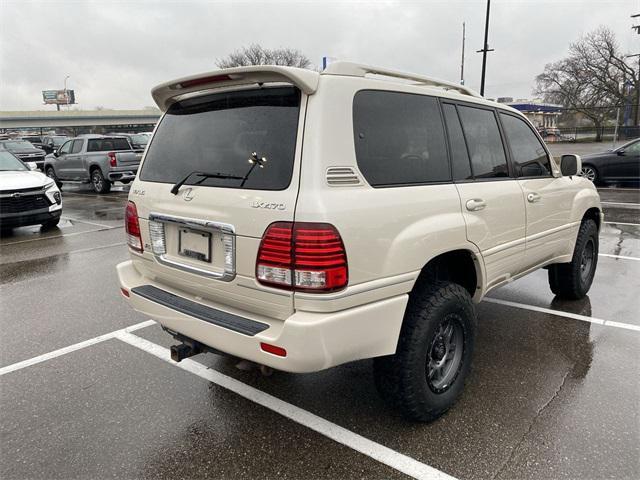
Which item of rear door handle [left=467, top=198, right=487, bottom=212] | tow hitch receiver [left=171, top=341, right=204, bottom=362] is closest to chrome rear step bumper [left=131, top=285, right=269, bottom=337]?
tow hitch receiver [left=171, top=341, right=204, bottom=362]

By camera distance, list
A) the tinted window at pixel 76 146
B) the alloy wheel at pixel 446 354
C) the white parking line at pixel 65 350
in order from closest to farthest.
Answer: the alloy wheel at pixel 446 354 → the white parking line at pixel 65 350 → the tinted window at pixel 76 146

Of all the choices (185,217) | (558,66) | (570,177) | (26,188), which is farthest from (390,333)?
(558,66)

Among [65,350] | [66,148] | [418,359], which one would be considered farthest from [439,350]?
[66,148]

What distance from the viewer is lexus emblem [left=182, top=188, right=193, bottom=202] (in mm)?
2652

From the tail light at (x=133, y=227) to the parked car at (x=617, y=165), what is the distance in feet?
44.8

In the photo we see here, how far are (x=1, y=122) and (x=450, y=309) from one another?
278ft

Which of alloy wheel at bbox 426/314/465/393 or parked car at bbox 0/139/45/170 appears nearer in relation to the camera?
alloy wheel at bbox 426/314/465/393

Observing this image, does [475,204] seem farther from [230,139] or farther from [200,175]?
[200,175]

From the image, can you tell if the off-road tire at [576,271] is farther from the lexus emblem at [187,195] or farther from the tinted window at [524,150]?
the lexus emblem at [187,195]

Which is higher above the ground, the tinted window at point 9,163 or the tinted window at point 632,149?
the tinted window at point 632,149

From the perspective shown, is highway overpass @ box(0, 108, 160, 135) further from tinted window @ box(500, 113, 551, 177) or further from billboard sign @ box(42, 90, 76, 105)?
tinted window @ box(500, 113, 551, 177)

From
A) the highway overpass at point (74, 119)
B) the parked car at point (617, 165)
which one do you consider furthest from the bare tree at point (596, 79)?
the highway overpass at point (74, 119)

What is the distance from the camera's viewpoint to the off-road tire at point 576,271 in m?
4.64

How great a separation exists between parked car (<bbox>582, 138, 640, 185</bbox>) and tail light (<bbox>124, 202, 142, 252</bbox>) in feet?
44.8
